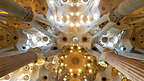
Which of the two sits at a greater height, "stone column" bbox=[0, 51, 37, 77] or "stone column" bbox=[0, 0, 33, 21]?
"stone column" bbox=[0, 0, 33, 21]

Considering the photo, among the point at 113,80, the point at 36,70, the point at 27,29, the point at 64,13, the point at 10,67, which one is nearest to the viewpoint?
the point at 10,67

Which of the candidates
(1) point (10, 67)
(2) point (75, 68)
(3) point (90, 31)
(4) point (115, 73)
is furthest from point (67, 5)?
(1) point (10, 67)

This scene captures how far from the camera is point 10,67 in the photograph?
397 centimetres

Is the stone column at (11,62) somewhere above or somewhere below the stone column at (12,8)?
below

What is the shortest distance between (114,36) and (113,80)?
12.4ft

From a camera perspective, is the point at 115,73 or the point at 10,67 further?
the point at 115,73

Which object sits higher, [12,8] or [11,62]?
[12,8]

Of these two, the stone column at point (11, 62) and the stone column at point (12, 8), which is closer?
the stone column at point (12, 8)

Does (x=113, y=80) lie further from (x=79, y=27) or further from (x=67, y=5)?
(x=67, y=5)

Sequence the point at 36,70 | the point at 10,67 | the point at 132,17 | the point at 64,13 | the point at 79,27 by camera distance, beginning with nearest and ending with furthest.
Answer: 1. the point at 10,67
2. the point at 132,17
3. the point at 36,70
4. the point at 79,27
5. the point at 64,13

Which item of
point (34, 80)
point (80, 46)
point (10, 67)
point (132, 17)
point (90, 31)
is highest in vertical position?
point (132, 17)

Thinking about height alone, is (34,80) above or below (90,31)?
below

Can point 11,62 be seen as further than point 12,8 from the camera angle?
Yes

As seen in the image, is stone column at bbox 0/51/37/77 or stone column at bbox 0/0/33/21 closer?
stone column at bbox 0/0/33/21
